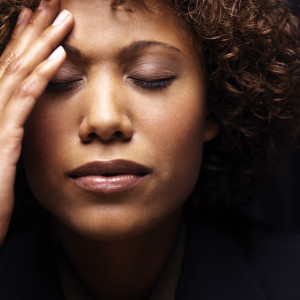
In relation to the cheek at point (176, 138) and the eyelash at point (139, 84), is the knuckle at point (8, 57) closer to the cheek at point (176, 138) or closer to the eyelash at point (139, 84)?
the eyelash at point (139, 84)

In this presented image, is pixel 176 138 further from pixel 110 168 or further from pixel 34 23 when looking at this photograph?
pixel 34 23

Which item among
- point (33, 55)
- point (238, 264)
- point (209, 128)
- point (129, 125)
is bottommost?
point (238, 264)

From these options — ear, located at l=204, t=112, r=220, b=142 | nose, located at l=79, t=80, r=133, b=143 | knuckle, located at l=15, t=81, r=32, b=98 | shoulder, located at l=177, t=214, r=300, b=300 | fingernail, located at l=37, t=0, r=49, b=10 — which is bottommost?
shoulder, located at l=177, t=214, r=300, b=300

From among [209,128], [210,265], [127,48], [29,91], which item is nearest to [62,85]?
[29,91]

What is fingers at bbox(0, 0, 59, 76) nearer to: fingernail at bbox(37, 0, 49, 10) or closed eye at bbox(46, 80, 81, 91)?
fingernail at bbox(37, 0, 49, 10)

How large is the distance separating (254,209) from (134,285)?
2.75ft

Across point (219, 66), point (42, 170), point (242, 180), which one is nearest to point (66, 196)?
point (42, 170)

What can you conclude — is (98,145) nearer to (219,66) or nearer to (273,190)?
(219,66)

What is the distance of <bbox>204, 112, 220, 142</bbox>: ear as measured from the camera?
157 cm

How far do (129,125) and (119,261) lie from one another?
0.49 metres

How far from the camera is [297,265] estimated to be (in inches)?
62.3

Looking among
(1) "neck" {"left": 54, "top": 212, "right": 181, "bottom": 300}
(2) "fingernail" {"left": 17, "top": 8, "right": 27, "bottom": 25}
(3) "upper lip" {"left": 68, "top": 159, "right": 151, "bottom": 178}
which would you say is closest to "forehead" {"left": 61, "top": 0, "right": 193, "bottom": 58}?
(2) "fingernail" {"left": 17, "top": 8, "right": 27, "bottom": 25}

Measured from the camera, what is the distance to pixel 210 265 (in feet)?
5.09

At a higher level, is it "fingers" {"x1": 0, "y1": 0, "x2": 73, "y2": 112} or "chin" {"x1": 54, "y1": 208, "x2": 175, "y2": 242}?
"fingers" {"x1": 0, "y1": 0, "x2": 73, "y2": 112}
